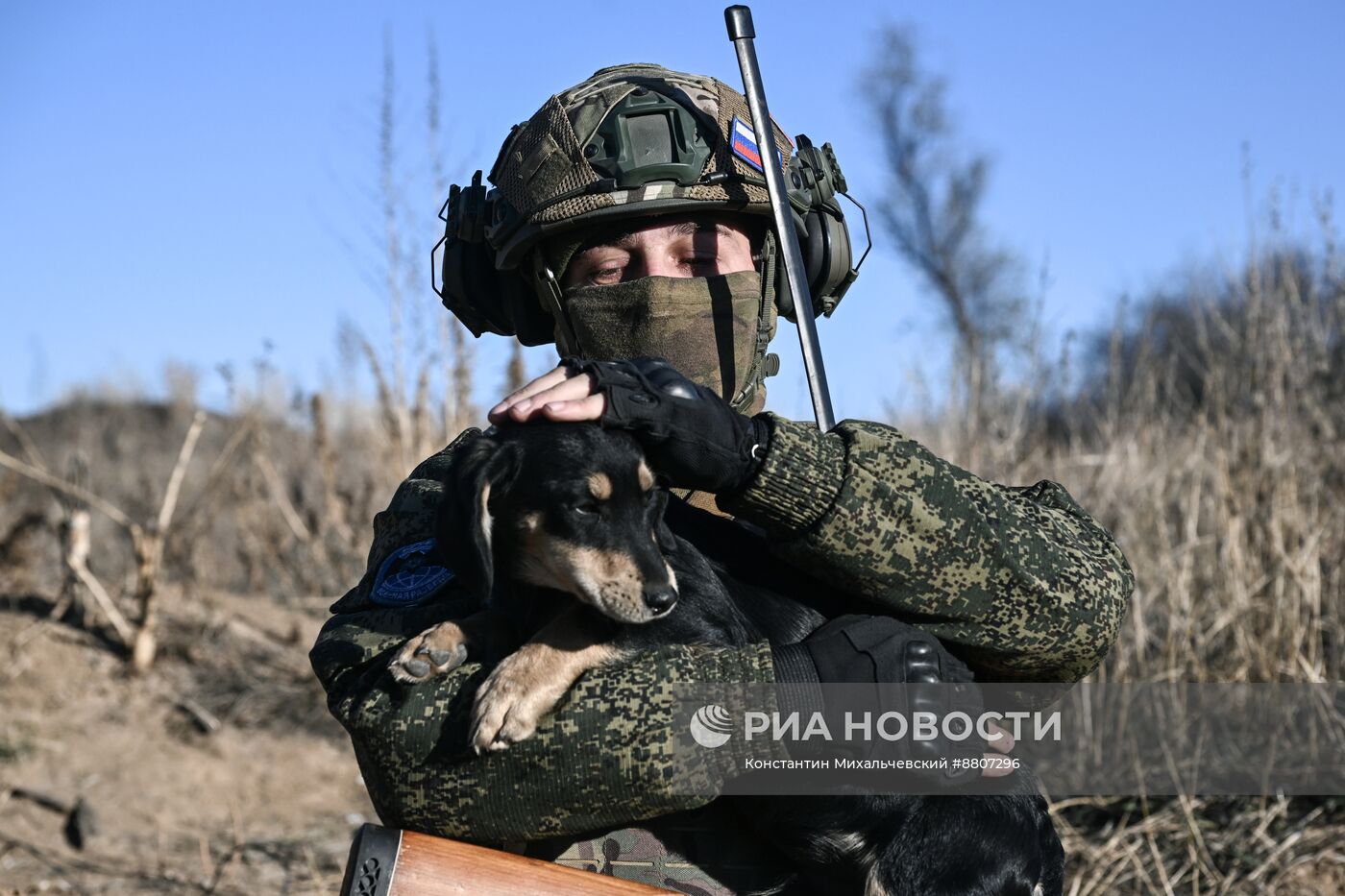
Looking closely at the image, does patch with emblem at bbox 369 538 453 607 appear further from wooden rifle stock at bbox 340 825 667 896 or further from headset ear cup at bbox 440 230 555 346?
headset ear cup at bbox 440 230 555 346

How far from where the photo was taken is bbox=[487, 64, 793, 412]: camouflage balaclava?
277 centimetres

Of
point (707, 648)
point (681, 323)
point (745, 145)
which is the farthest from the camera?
point (745, 145)

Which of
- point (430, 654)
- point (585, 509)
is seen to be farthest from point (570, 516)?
point (430, 654)

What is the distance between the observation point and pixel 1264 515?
17.5 feet

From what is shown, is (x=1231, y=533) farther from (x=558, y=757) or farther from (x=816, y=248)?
(x=558, y=757)

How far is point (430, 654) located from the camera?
2.29 m

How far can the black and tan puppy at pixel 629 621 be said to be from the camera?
228cm

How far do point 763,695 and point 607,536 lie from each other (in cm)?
48

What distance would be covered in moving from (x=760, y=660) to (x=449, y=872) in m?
0.59

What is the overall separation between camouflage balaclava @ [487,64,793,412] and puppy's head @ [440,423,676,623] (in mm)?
442

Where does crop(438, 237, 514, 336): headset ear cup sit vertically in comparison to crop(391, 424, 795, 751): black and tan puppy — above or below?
above

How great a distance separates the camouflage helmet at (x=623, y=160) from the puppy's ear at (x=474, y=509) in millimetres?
644

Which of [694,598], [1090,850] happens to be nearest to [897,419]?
[1090,850]

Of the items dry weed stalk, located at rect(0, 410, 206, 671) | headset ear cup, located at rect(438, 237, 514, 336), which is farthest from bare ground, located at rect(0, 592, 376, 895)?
headset ear cup, located at rect(438, 237, 514, 336)
